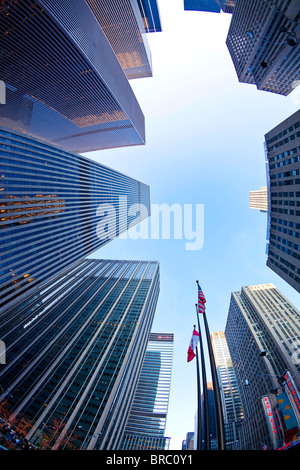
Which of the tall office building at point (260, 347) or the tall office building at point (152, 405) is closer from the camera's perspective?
the tall office building at point (260, 347)

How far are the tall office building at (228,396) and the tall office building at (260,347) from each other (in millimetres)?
35138

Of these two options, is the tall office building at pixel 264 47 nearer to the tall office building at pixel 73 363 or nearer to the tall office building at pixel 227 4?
the tall office building at pixel 227 4

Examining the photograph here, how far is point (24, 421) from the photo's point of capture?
6000cm

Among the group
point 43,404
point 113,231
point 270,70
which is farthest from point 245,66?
point 43,404

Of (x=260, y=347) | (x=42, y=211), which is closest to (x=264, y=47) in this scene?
(x=42, y=211)

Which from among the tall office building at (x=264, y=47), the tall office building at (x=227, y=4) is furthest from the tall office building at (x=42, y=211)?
the tall office building at (x=227, y=4)

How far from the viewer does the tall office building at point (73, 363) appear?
62125 mm

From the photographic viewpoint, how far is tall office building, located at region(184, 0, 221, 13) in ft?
440

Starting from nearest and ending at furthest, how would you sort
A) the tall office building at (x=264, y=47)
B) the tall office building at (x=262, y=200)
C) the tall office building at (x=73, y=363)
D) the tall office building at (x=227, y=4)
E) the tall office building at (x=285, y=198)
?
the tall office building at (x=285, y=198)
the tall office building at (x=73, y=363)
the tall office building at (x=264, y=47)
the tall office building at (x=227, y=4)
the tall office building at (x=262, y=200)

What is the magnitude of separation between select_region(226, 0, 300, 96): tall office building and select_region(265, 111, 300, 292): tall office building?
146 ft

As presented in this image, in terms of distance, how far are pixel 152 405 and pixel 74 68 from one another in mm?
200509

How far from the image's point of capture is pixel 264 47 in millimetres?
93188

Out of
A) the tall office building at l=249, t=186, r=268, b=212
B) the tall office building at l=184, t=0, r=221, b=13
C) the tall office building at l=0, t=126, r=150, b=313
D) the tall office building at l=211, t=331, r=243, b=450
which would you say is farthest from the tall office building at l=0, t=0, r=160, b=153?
the tall office building at l=211, t=331, r=243, b=450

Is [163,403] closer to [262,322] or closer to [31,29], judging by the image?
[262,322]
